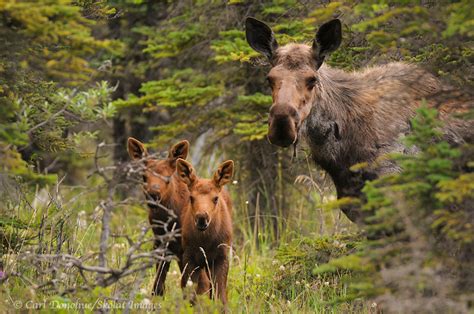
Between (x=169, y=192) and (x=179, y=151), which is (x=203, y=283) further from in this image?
(x=179, y=151)

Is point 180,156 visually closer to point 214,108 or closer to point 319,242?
point 319,242

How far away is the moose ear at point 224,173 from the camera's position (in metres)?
8.34

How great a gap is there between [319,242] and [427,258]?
3997 mm

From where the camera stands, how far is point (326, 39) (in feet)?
24.3

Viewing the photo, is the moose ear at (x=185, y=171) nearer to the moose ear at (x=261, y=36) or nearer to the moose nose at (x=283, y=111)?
the moose ear at (x=261, y=36)

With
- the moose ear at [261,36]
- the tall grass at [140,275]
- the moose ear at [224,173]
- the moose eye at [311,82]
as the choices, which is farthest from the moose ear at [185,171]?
the moose eye at [311,82]

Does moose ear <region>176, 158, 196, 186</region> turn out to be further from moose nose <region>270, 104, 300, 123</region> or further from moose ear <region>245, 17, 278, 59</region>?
moose nose <region>270, 104, 300, 123</region>

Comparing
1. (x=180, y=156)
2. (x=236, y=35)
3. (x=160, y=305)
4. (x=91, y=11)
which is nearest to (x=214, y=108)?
(x=236, y=35)

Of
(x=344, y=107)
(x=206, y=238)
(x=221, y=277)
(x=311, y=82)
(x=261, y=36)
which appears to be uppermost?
(x=261, y=36)

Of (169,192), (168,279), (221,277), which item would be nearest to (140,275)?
(221,277)

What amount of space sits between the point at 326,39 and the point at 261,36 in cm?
71

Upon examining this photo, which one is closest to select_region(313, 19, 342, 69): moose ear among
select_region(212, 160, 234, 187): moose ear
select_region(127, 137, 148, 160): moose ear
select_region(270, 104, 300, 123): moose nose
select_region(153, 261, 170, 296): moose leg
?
select_region(270, 104, 300, 123): moose nose

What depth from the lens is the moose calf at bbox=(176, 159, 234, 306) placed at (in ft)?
26.8

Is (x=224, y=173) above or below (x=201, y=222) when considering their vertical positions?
above
